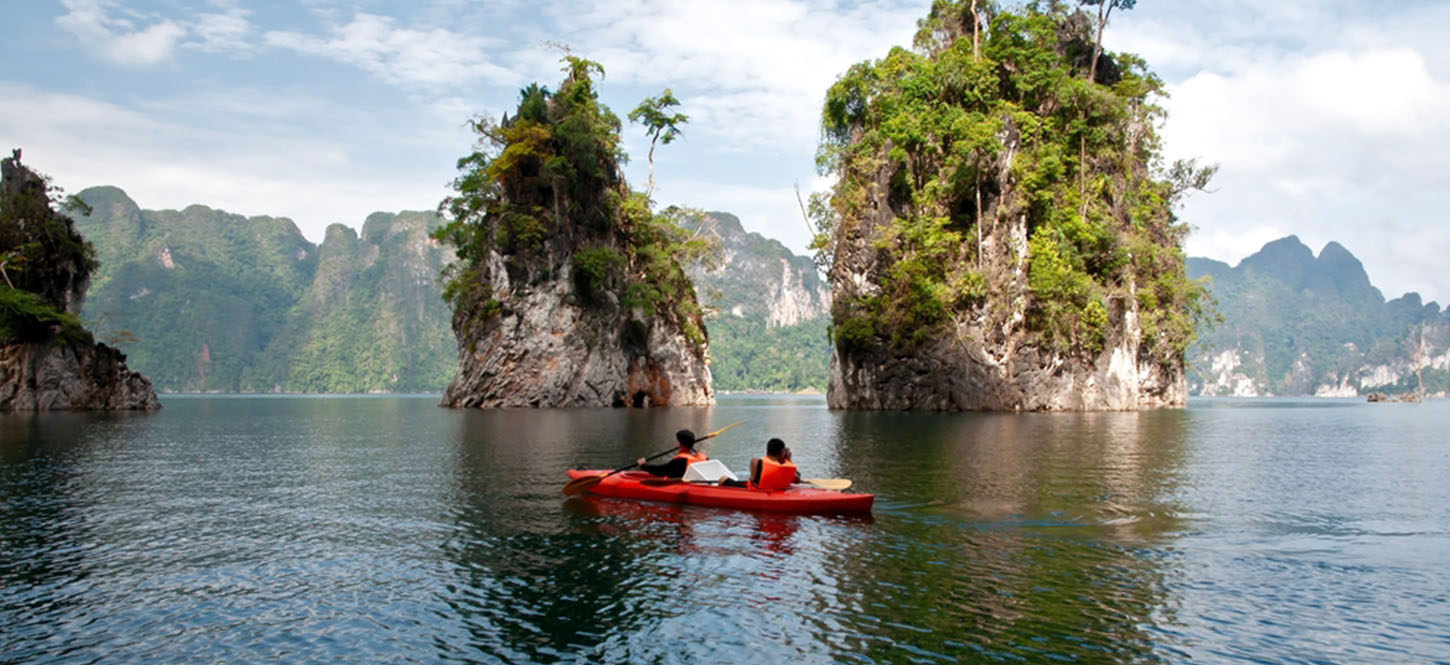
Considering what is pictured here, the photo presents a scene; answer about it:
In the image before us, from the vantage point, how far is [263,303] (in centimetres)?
18062

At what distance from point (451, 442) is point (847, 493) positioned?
1692 centimetres

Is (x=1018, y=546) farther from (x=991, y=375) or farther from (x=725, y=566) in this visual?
(x=991, y=375)

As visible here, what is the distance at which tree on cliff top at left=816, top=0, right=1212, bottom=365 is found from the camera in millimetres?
45781

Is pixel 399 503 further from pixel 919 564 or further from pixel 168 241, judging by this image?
pixel 168 241

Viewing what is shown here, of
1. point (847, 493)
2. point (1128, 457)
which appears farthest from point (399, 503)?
point (1128, 457)

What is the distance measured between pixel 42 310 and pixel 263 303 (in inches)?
5926

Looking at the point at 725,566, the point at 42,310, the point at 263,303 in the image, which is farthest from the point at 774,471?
the point at 263,303

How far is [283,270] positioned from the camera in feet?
641

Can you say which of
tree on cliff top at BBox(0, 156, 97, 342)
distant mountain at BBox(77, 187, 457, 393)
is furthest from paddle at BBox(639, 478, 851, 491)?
distant mountain at BBox(77, 187, 457, 393)

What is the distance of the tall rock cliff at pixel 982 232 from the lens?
45812 millimetres

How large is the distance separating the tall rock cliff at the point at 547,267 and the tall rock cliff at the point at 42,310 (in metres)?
18.8

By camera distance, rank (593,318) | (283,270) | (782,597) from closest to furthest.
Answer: (782,597), (593,318), (283,270)

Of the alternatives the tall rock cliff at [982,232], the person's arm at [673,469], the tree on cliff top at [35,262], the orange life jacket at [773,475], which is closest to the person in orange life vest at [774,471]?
the orange life jacket at [773,475]

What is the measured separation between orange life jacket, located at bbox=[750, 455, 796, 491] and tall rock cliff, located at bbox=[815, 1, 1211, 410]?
32.4m
